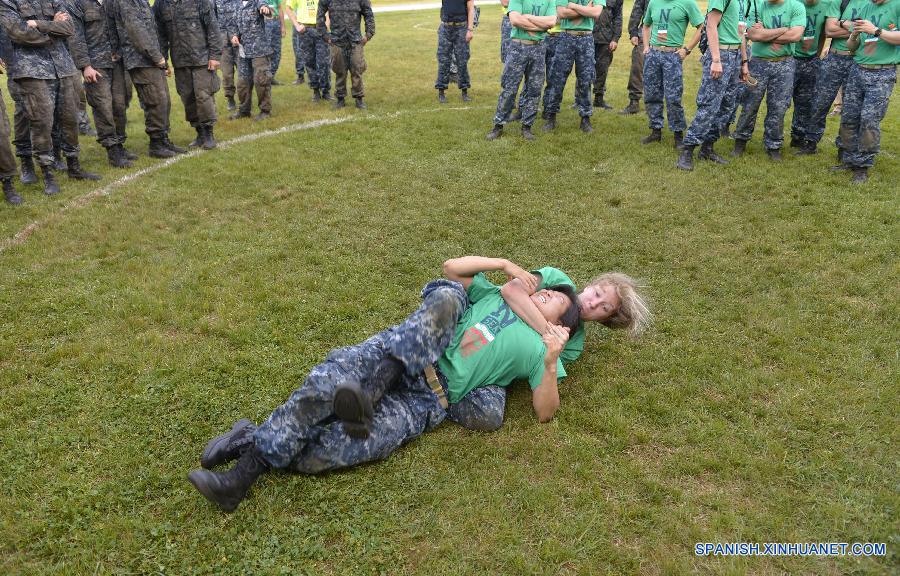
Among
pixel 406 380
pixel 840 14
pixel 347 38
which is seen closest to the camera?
pixel 406 380

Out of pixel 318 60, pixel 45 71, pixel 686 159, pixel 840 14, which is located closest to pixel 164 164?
pixel 45 71

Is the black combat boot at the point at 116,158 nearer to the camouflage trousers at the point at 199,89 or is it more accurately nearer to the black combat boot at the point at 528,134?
the camouflage trousers at the point at 199,89

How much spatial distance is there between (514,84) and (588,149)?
5.08ft

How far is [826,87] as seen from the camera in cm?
816

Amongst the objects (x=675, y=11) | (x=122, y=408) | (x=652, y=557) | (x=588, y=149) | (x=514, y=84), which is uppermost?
(x=675, y=11)

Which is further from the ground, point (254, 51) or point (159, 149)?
point (254, 51)

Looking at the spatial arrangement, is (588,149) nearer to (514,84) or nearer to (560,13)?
(514,84)

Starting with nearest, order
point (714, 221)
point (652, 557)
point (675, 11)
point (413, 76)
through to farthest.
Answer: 1. point (652, 557)
2. point (714, 221)
3. point (675, 11)
4. point (413, 76)

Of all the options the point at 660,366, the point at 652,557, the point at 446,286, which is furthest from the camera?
the point at 660,366

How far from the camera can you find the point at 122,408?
4.04 m

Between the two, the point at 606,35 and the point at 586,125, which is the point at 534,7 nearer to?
the point at 586,125

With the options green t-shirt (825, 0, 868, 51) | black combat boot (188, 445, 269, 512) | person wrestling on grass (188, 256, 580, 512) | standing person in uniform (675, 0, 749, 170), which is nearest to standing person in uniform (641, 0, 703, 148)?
standing person in uniform (675, 0, 749, 170)

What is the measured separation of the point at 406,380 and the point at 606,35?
28.9 feet

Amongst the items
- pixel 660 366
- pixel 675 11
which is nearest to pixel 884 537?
pixel 660 366
